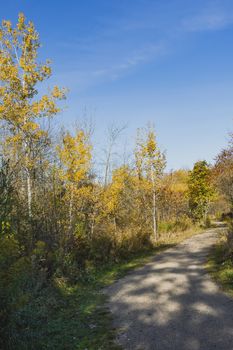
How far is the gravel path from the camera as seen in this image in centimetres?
591

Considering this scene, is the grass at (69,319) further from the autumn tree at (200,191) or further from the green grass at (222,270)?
the autumn tree at (200,191)

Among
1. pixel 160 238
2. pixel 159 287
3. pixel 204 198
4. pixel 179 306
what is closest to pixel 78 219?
pixel 159 287

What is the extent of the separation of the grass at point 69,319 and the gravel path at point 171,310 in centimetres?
34

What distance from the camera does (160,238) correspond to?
63.3 feet

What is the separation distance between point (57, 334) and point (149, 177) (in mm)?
13861

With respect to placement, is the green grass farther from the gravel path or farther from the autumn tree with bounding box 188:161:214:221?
the autumn tree with bounding box 188:161:214:221

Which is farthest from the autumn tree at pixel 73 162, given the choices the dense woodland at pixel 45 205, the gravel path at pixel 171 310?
the gravel path at pixel 171 310

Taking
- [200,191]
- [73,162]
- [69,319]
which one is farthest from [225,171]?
[69,319]

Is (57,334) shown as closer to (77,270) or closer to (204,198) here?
(77,270)

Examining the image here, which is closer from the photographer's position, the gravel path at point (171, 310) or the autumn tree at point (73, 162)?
the gravel path at point (171, 310)

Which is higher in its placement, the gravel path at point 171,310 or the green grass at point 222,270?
the green grass at point 222,270

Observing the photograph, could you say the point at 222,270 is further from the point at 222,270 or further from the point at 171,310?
the point at 171,310

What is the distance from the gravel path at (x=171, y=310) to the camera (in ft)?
19.4

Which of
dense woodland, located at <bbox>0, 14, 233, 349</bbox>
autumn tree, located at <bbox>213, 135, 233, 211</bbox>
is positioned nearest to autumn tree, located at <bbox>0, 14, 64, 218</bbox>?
dense woodland, located at <bbox>0, 14, 233, 349</bbox>
